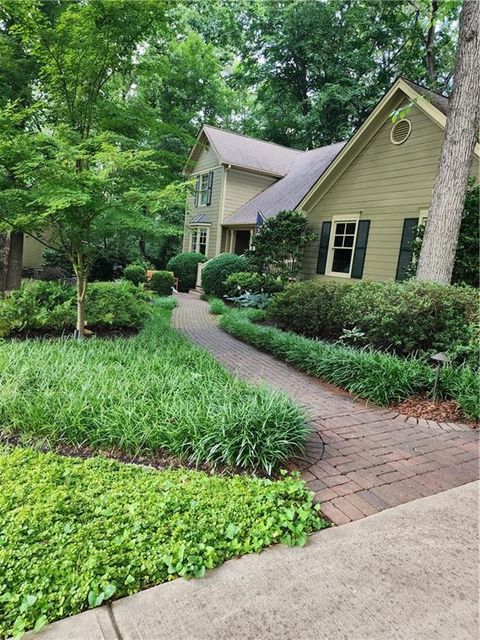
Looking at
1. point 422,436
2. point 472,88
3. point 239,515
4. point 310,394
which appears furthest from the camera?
point 472,88

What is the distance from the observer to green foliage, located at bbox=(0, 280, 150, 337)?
646cm

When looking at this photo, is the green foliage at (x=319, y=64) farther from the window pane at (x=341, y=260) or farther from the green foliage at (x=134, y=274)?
the green foliage at (x=134, y=274)

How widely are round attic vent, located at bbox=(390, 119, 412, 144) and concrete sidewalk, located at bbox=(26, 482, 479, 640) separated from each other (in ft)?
29.7

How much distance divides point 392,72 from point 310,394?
21565 mm

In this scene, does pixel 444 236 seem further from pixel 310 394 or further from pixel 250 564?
pixel 250 564

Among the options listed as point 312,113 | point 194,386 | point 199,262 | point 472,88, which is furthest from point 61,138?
point 312,113

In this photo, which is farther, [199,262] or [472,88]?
[199,262]

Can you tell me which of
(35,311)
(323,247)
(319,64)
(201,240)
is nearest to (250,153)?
(201,240)

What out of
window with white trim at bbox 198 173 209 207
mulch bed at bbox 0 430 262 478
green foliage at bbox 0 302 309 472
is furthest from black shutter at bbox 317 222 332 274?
mulch bed at bbox 0 430 262 478

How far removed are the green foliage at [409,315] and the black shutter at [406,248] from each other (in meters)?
2.55

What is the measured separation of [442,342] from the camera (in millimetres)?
5379

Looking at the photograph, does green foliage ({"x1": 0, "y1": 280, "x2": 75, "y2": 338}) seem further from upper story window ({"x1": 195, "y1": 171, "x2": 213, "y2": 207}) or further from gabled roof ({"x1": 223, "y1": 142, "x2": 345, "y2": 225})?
upper story window ({"x1": 195, "y1": 171, "x2": 213, "y2": 207})

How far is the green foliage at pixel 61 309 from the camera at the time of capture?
6465mm

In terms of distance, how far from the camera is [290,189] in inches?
599
